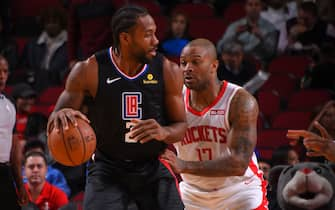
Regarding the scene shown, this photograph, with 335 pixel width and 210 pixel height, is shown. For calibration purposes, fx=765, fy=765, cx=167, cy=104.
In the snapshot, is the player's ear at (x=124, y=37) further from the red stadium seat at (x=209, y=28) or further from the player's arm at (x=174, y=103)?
the red stadium seat at (x=209, y=28)

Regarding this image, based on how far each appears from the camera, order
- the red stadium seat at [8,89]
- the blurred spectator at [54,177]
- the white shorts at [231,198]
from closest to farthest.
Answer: the white shorts at [231,198] < the blurred spectator at [54,177] < the red stadium seat at [8,89]

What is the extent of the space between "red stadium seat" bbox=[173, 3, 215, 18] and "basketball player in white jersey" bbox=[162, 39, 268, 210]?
16.5ft

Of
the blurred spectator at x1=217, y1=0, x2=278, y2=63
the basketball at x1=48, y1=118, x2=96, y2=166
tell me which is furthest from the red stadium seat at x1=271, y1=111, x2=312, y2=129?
the basketball at x1=48, y1=118, x2=96, y2=166

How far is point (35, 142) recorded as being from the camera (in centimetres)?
789

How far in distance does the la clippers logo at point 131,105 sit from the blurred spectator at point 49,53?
5090mm

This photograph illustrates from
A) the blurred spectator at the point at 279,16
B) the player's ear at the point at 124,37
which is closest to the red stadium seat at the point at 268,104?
the blurred spectator at the point at 279,16

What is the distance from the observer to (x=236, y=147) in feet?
15.7

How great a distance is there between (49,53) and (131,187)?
582cm

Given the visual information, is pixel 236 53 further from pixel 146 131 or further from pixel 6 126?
pixel 146 131

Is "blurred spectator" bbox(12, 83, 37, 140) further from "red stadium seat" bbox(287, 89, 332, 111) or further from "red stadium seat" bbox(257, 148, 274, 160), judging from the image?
"red stadium seat" bbox(287, 89, 332, 111)

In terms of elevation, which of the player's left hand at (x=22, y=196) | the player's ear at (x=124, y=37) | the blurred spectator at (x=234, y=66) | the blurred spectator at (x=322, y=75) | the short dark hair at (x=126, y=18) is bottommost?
the player's left hand at (x=22, y=196)

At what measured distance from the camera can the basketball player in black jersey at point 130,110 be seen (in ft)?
14.5

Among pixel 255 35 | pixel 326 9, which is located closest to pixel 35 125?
pixel 255 35

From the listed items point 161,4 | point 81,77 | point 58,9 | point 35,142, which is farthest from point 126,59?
point 161,4
